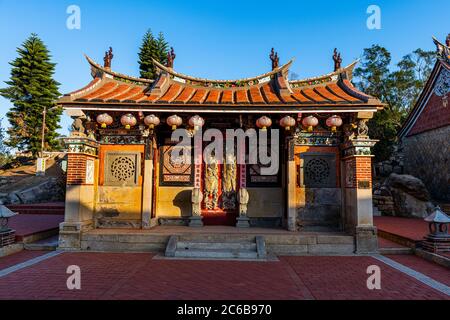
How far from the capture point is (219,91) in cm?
934

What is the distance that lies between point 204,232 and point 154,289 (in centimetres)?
292

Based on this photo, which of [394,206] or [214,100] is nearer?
[214,100]

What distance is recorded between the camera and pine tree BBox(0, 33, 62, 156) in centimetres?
2619

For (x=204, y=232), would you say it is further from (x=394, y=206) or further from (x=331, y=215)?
(x=394, y=206)

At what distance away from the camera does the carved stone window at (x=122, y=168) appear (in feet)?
27.9

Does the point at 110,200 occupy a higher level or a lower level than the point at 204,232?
higher

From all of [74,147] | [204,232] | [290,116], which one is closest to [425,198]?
[290,116]

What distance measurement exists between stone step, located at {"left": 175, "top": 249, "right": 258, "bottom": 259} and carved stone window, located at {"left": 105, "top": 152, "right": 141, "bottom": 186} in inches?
108

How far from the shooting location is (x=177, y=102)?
761cm

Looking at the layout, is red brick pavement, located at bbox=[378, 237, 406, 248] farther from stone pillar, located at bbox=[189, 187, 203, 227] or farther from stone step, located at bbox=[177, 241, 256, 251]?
stone pillar, located at bbox=[189, 187, 203, 227]

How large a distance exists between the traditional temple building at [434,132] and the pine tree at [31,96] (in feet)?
93.1

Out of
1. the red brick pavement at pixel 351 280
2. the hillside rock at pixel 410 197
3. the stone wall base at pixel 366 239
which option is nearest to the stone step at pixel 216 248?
the red brick pavement at pixel 351 280

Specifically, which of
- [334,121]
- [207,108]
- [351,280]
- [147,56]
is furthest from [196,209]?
[147,56]

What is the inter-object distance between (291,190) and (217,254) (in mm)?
2828
